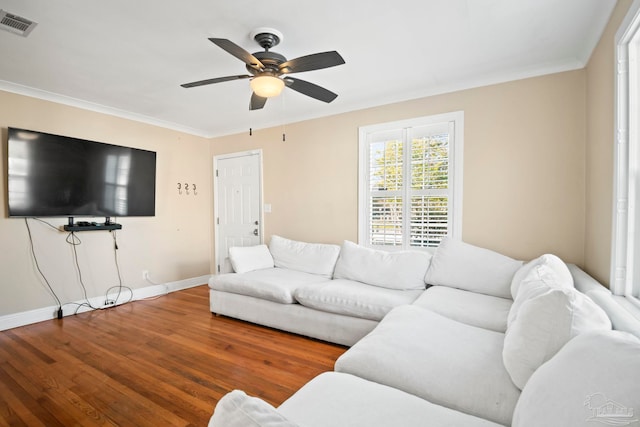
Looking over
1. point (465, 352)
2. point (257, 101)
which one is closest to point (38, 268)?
point (257, 101)

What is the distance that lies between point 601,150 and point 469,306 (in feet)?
4.99

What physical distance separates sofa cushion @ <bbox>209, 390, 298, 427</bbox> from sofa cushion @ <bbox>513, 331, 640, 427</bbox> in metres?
0.68

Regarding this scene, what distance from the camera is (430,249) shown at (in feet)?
11.0

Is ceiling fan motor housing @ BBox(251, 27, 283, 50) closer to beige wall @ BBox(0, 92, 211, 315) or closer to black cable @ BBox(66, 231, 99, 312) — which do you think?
beige wall @ BBox(0, 92, 211, 315)

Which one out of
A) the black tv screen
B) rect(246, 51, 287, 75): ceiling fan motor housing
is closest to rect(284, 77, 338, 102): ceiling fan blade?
rect(246, 51, 287, 75): ceiling fan motor housing

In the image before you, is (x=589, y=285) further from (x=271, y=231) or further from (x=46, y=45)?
(x=46, y=45)

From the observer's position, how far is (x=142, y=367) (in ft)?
7.63

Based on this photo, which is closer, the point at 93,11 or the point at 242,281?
the point at 93,11

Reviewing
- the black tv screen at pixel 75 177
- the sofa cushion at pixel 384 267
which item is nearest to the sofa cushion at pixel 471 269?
the sofa cushion at pixel 384 267

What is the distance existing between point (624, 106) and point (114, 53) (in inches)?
148

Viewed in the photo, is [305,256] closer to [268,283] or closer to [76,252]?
[268,283]

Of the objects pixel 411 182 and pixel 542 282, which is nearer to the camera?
pixel 542 282

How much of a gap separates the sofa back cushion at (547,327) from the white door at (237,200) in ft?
12.7

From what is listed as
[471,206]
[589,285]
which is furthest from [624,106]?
[471,206]
